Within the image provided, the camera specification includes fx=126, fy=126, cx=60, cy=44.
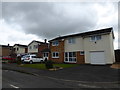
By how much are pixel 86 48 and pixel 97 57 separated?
2.74 metres

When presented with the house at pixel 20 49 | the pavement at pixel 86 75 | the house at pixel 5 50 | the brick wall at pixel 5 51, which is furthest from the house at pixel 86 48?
the brick wall at pixel 5 51

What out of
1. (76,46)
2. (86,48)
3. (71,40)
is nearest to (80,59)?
(86,48)

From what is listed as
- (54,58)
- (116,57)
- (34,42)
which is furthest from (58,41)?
(34,42)

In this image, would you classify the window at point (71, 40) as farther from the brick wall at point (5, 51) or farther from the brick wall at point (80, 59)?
the brick wall at point (5, 51)

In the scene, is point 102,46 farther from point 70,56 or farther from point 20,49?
point 20,49

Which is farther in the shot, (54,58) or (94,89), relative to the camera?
(54,58)

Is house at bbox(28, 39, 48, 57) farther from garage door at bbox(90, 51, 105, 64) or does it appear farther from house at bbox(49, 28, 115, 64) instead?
garage door at bbox(90, 51, 105, 64)

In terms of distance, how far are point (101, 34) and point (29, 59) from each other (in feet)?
50.7

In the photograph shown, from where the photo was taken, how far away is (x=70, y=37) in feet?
89.9

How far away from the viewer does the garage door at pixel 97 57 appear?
22.0 meters

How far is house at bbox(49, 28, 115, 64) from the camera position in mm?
21702

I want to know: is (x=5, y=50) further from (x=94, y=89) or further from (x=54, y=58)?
(x=94, y=89)

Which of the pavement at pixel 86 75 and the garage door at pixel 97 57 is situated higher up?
the garage door at pixel 97 57

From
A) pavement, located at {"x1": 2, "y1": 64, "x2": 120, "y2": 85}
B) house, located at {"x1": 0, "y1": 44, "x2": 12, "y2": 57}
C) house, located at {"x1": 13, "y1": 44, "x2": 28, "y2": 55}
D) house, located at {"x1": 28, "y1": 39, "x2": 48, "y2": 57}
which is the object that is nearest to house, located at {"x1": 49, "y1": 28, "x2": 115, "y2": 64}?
pavement, located at {"x1": 2, "y1": 64, "x2": 120, "y2": 85}
